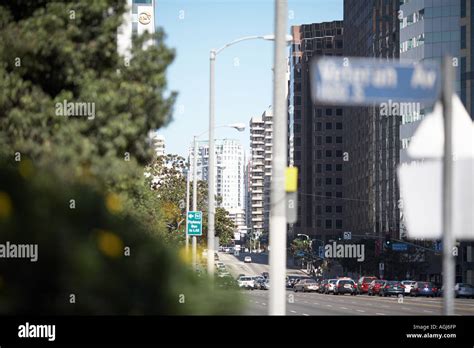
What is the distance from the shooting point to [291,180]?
12.9 metres

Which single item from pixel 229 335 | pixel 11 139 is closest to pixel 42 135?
pixel 11 139

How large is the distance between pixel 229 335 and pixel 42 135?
6.78 meters

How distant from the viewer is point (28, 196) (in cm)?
844

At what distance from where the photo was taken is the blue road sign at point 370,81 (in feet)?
28.4

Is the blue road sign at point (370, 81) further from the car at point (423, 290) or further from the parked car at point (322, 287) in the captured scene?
the parked car at point (322, 287)

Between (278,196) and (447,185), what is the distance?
5144mm

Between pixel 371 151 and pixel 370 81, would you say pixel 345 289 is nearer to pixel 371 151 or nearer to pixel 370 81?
pixel 371 151

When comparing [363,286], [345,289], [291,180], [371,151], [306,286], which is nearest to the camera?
[291,180]

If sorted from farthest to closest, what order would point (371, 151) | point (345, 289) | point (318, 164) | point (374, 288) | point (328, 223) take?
point (328, 223)
point (318, 164)
point (345, 289)
point (374, 288)
point (371, 151)

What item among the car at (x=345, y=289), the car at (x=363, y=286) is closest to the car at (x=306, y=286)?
the car at (x=345, y=289)

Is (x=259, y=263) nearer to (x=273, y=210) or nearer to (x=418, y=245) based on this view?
(x=418, y=245)

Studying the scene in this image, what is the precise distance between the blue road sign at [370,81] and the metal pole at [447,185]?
10.9 inches

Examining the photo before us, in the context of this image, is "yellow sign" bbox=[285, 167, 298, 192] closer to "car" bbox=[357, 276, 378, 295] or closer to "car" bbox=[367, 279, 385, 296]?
"car" bbox=[367, 279, 385, 296]

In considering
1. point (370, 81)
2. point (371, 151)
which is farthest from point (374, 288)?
point (370, 81)
